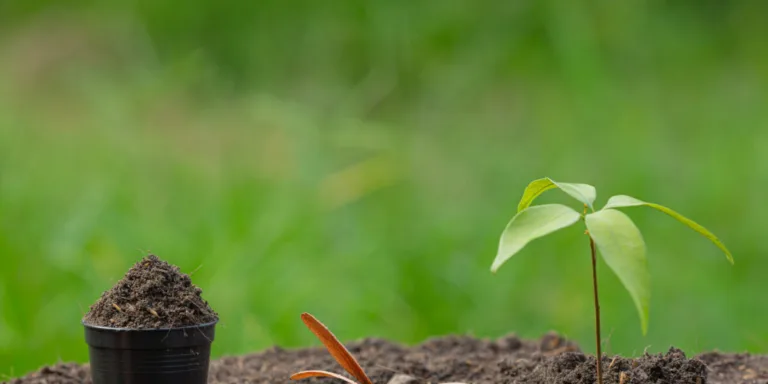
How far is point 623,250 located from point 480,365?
1123mm

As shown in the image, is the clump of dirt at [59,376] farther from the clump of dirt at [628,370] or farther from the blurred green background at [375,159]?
the blurred green background at [375,159]

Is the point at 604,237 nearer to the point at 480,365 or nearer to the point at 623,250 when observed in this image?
the point at 623,250

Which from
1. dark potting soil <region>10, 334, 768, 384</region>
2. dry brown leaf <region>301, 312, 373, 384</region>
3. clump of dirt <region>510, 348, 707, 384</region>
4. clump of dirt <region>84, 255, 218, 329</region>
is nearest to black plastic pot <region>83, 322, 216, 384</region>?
clump of dirt <region>84, 255, 218, 329</region>

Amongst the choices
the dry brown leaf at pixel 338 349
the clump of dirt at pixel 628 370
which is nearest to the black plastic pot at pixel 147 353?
the dry brown leaf at pixel 338 349

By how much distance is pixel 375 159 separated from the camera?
4.99 m

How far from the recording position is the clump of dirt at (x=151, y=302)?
1928mm

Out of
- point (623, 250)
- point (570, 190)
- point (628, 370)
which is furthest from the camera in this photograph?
point (628, 370)

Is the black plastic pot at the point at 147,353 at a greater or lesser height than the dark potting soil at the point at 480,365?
lesser

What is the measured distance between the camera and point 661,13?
6195 millimetres

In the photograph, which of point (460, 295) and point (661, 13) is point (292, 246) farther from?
point (661, 13)

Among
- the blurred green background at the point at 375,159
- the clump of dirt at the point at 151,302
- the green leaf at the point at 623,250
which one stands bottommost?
the green leaf at the point at 623,250

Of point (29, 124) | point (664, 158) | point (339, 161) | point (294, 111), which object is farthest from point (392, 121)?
point (29, 124)

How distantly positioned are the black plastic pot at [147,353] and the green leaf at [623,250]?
89 cm

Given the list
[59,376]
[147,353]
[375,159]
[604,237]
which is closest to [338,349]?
[147,353]
